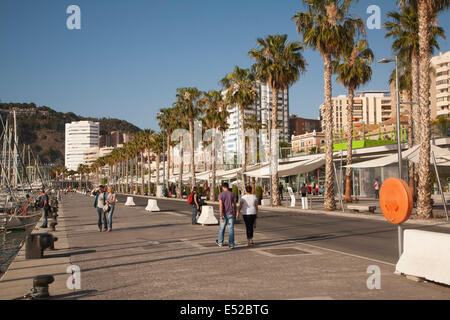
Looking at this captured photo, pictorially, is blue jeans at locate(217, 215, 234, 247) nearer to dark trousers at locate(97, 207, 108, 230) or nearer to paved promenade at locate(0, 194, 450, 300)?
paved promenade at locate(0, 194, 450, 300)

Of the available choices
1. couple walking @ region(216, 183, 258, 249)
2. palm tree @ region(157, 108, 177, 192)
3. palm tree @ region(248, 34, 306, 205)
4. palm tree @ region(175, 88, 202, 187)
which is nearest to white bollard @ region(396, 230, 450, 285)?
couple walking @ region(216, 183, 258, 249)

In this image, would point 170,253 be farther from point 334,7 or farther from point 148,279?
Answer: point 334,7

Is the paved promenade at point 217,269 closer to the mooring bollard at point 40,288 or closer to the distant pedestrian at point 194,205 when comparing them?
the mooring bollard at point 40,288

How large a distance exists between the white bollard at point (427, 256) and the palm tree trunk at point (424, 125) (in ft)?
44.6

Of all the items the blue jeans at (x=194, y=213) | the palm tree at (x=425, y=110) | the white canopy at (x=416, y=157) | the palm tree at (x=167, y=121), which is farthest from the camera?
the palm tree at (x=167, y=121)

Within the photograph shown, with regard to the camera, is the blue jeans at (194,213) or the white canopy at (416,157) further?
the white canopy at (416,157)

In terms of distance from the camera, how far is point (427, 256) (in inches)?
290

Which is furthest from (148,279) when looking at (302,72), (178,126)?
(178,126)

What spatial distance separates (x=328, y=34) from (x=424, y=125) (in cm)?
956

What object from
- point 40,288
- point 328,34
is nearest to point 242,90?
point 328,34

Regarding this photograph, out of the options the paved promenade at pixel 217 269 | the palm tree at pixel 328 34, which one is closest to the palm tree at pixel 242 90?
the palm tree at pixel 328 34

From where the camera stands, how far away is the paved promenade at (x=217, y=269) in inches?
269

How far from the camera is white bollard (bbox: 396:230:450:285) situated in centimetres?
696
